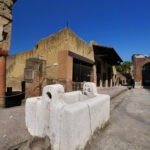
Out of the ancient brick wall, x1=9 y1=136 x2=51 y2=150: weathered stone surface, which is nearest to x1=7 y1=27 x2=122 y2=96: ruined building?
x1=9 y1=136 x2=51 y2=150: weathered stone surface

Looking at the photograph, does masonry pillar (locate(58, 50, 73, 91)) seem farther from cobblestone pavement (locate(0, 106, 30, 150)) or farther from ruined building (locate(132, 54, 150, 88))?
ruined building (locate(132, 54, 150, 88))

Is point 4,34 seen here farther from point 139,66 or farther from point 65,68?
point 139,66

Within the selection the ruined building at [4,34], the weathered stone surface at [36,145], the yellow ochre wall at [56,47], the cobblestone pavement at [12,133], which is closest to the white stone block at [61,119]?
the weathered stone surface at [36,145]

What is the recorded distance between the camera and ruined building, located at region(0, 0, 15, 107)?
4.48 m

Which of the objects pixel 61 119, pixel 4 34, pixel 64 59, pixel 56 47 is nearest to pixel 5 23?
pixel 4 34

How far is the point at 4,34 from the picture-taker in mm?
4664

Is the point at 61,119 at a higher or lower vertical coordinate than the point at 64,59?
lower

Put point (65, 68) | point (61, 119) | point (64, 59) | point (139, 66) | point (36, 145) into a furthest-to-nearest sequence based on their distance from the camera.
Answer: point (139, 66) → point (64, 59) → point (65, 68) → point (36, 145) → point (61, 119)

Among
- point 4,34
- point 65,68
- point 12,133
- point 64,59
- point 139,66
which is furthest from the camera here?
point 139,66

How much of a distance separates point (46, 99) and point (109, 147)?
4.83 ft

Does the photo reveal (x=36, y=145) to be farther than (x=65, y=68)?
No

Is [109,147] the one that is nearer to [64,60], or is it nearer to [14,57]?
[64,60]

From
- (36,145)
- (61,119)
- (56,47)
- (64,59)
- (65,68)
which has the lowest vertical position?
(36,145)

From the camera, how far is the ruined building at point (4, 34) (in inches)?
177
